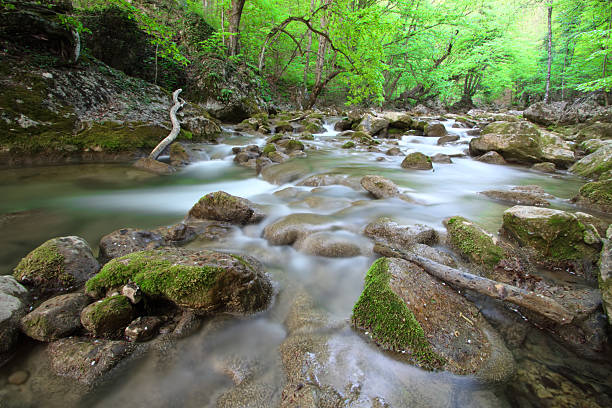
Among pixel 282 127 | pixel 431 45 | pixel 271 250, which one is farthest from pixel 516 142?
pixel 431 45

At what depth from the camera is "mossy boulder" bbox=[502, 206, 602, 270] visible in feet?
8.50

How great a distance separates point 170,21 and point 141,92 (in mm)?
8559

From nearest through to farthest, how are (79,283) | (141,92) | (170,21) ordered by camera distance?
(79,283) < (141,92) < (170,21)

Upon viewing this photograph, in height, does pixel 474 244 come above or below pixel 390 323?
above

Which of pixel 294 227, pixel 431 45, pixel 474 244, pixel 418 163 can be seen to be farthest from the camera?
pixel 431 45

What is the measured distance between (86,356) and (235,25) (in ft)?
52.6

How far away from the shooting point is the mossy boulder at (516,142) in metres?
7.94

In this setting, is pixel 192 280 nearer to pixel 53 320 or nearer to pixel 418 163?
pixel 53 320

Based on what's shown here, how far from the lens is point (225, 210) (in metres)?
3.85

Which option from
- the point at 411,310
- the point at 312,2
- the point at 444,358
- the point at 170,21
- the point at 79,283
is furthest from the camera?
the point at 312,2

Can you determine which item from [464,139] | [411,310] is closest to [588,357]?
[411,310]

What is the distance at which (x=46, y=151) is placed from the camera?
5887mm

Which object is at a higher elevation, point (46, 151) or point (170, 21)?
point (170, 21)

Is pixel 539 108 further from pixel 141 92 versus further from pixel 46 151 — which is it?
pixel 46 151
